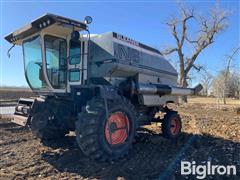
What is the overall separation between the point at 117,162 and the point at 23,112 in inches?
105

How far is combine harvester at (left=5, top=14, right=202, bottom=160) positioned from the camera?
591 centimetres

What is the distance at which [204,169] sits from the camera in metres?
5.30

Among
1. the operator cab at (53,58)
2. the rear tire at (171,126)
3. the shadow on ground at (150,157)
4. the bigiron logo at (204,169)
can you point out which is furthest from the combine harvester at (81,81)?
the bigiron logo at (204,169)

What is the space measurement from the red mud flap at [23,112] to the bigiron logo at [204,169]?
3573mm

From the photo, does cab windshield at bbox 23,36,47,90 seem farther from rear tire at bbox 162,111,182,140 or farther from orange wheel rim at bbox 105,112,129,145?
rear tire at bbox 162,111,182,140

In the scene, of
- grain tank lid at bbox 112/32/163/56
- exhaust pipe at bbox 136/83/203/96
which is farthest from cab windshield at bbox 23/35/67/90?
exhaust pipe at bbox 136/83/203/96

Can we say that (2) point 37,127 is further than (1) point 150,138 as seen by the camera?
No

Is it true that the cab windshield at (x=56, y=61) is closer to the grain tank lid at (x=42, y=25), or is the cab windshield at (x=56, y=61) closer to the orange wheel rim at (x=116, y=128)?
the grain tank lid at (x=42, y=25)

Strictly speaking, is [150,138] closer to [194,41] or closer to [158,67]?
Result: [158,67]

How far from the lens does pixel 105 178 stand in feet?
15.5

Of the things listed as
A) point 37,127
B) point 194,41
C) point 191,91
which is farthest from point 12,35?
point 194,41

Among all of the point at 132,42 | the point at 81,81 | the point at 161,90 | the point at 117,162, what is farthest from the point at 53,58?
the point at 161,90

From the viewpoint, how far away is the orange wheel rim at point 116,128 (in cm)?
574

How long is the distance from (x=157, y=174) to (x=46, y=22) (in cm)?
365
